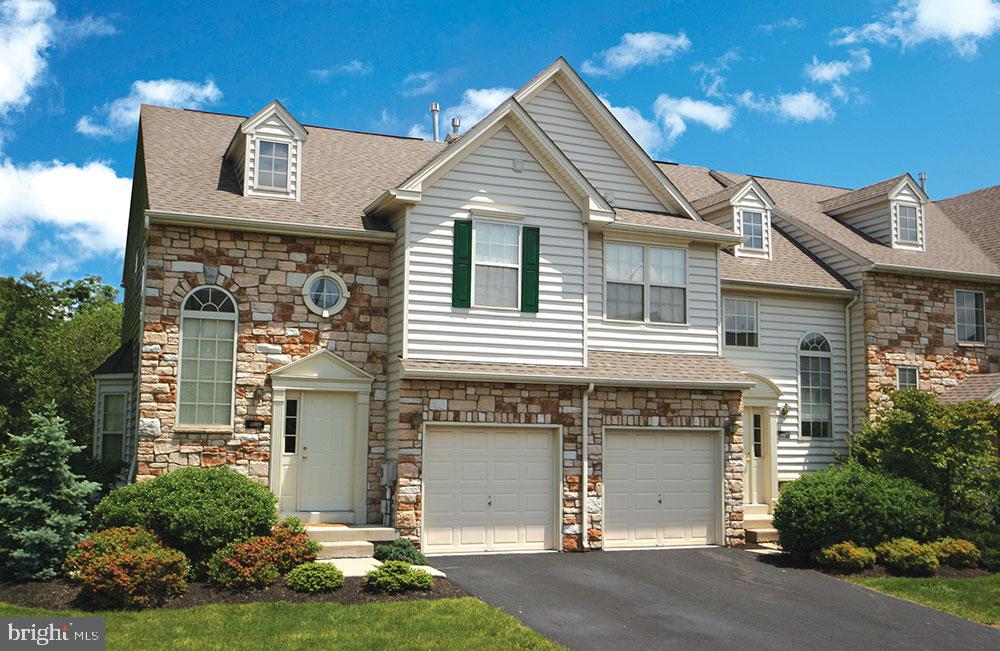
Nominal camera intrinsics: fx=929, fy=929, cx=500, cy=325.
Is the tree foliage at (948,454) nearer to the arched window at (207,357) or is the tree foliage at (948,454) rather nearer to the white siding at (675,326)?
the white siding at (675,326)

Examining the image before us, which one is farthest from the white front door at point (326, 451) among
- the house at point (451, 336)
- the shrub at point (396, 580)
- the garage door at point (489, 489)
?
the shrub at point (396, 580)

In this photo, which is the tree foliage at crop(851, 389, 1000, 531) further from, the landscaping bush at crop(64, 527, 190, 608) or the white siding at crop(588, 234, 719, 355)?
the landscaping bush at crop(64, 527, 190, 608)

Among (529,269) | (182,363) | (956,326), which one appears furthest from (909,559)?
(182,363)

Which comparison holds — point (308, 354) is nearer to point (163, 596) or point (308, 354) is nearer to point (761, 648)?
point (163, 596)

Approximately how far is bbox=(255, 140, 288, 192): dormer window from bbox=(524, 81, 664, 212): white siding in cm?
476

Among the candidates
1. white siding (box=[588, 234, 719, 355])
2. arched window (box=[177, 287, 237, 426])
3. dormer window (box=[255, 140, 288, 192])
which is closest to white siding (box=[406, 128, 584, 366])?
white siding (box=[588, 234, 719, 355])

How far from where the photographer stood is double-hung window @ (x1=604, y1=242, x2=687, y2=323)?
1784 cm

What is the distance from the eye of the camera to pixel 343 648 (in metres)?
9.93

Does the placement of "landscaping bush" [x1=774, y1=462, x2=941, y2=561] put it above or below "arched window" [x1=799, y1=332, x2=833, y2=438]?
below

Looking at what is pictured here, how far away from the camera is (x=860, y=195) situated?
23.7m

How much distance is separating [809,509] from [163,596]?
34.6 ft

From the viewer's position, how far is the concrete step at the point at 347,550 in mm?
14578

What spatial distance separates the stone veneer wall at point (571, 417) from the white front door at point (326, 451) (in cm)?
125

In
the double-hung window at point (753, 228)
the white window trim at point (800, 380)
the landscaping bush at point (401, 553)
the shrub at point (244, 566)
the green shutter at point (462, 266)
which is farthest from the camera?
the double-hung window at point (753, 228)
